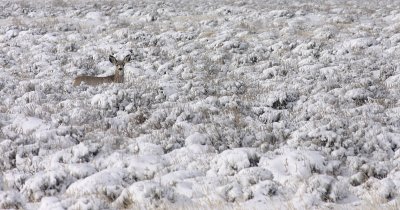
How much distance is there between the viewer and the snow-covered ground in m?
5.95

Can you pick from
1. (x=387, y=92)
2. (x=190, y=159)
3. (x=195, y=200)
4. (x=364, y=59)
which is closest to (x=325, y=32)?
(x=364, y=59)

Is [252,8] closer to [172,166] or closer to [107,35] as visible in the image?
[107,35]

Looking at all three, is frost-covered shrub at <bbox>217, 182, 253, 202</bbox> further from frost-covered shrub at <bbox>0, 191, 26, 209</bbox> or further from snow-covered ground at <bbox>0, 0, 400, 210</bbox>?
frost-covered shrub at <bbox>0, 191, 26, 209</bbox>

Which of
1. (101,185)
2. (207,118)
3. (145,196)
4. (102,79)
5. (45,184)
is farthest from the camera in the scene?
(102,79)

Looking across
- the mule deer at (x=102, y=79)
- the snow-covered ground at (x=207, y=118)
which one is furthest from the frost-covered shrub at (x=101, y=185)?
the mule deer at (x=102, y=79)

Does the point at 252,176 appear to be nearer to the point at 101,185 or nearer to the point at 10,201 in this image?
the point at 101,185

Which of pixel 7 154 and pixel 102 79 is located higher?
pixel 7 154

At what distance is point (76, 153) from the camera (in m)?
7.30

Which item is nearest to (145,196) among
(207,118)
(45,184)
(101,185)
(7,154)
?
(101,185)

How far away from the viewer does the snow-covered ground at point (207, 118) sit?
5953mm

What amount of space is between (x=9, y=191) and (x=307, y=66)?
9.25m

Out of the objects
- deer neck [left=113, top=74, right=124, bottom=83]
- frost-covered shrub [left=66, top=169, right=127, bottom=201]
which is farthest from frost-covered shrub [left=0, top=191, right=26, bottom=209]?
deer neck [left=113, top=74, right=124, bottom=83]

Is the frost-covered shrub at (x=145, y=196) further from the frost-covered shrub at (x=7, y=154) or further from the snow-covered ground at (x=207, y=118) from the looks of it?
the frost-covered shrub at (x=7, y=154)

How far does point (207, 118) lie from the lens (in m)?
8.92
